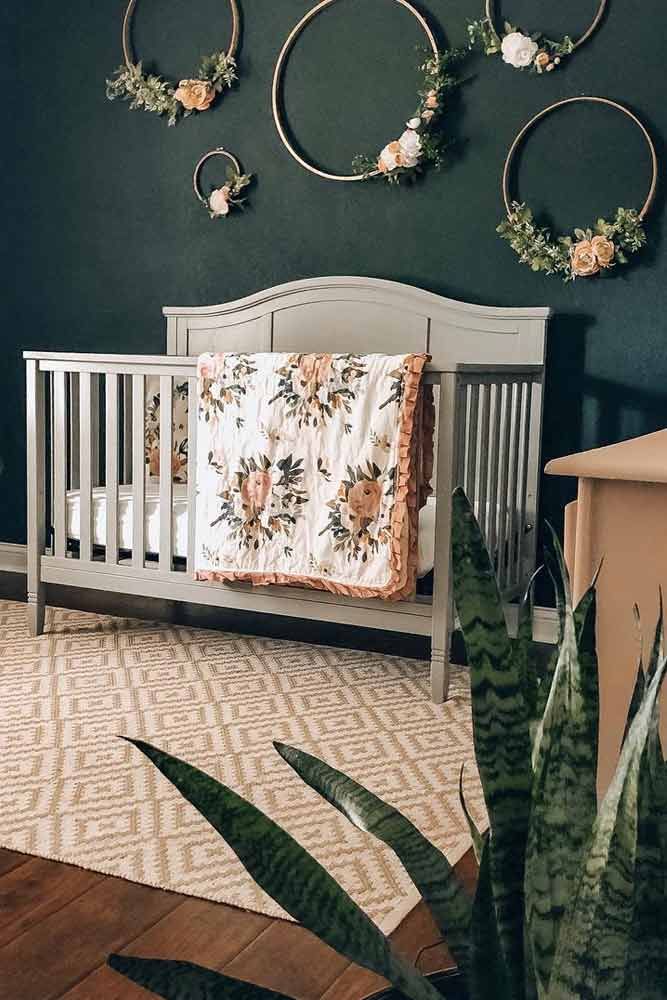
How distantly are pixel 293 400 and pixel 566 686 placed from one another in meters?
2.11

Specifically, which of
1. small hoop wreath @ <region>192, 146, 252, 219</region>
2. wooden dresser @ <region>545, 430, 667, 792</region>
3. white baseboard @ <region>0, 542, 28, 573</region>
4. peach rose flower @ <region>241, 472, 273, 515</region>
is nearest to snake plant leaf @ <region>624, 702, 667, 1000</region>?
wooden dresser @ <region>545, 430, 667, 792</region>

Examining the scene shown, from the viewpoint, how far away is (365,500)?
263cm

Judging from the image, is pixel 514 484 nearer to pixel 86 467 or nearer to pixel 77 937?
pixel 86 467

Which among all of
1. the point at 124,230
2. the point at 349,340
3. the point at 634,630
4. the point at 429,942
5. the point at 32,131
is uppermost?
the point at 32,131

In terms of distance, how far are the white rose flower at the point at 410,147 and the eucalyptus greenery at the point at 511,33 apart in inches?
12.5

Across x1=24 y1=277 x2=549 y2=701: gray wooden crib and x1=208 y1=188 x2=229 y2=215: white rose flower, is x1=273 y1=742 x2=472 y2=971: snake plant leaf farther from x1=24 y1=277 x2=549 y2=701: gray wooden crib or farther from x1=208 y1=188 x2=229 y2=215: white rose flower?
x1=208 y1=188 x2=229 y2=215: white rose flower

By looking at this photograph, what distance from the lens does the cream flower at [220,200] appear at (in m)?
3.56

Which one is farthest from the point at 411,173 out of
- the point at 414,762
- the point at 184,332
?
the point at 414,762

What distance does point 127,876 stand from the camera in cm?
165

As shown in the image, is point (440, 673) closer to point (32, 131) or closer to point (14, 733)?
point (14, 733)

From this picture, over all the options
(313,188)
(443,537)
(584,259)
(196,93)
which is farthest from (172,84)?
(443,537)

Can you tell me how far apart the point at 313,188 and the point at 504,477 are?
124cm

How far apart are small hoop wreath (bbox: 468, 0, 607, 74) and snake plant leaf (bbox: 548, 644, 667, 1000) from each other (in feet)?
9.57

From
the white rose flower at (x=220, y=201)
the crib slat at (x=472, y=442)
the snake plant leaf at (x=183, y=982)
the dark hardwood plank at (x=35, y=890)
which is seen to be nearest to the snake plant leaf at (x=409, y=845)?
the snake plant leaf at (x=183, y=982)
